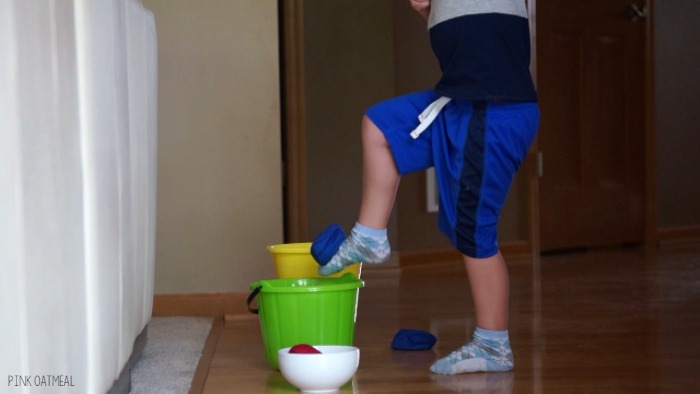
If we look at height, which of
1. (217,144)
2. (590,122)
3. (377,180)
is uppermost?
(590,122)

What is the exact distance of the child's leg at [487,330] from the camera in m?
1.99

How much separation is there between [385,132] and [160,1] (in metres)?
1.05

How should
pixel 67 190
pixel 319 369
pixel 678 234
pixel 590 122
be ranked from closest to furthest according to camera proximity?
pixel 67 190, pixel 319 369, pixel 590 122, pixel 678 234

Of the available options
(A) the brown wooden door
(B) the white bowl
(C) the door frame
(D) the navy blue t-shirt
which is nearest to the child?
(D) the navy blue t-shirt

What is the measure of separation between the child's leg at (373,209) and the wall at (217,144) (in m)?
0.81

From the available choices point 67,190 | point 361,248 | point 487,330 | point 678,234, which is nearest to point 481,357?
point 487,330

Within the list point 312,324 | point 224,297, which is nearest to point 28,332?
point 312,324

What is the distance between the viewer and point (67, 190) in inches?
48.3

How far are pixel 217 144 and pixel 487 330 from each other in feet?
3.63

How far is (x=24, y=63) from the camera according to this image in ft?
3.39

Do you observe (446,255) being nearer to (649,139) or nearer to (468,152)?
(649,139)

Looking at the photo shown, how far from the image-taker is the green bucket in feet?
6.40

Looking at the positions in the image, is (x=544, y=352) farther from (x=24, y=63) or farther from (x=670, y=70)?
(x=670, y=70)

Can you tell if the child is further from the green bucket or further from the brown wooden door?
the brown wooden door
